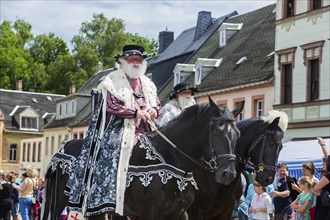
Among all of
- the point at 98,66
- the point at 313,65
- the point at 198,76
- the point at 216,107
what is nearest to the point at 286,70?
the point at 313,65

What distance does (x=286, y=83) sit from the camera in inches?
1499

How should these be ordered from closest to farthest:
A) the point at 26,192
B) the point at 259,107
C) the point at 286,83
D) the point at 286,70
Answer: the point at 26,192, the point at 286,83, the point at 286,70, the point at 259,107

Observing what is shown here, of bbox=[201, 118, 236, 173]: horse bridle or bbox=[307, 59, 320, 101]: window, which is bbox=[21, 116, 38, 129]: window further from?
bbox=[201, 118, 236, 173]: horse bridle

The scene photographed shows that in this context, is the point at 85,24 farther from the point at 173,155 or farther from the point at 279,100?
the point at 173,155

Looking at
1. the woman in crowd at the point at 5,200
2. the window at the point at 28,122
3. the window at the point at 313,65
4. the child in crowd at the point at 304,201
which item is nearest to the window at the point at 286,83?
the window at the point at 313,65

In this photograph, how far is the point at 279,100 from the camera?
1499 inches

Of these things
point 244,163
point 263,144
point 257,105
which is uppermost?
point 257,105

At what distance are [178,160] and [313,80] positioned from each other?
27.2 meters

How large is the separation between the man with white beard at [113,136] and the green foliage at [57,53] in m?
61.9

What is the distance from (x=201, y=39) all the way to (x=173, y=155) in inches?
1819

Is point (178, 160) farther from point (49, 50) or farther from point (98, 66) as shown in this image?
point (49, 50)

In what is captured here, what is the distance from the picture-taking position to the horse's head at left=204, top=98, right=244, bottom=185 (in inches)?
348

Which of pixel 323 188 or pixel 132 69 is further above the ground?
pixel 132 69

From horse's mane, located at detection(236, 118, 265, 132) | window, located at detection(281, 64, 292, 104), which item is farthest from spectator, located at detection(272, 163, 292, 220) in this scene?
window, located at detection(281, 64, 292, 104)
